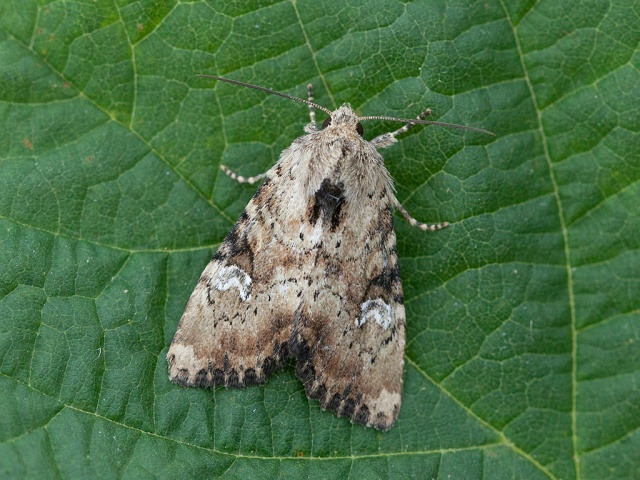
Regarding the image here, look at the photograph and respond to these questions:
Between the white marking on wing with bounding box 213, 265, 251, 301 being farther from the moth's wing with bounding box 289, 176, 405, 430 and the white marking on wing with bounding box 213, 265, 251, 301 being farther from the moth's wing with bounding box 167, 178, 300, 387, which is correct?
the moth's wing with bounding box 289, 176, 405, 430

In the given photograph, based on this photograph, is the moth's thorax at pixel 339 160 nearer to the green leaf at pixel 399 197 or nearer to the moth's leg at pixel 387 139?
the moth's leg at pixel 387 139

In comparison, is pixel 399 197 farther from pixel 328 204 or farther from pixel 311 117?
pixel 311 117

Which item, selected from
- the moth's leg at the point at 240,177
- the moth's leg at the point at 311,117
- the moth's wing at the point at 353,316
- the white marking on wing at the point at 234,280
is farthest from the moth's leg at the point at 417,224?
the white marking on wing at the point at 234,280

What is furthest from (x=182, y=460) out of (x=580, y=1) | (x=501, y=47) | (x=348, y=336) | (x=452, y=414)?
(x=580, y=1)

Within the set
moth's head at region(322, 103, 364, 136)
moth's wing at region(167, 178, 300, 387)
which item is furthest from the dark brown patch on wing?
moth's head at region(322, 103, 364, 136)

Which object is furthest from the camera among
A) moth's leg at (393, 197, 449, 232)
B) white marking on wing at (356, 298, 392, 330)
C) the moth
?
moth's leg at (393, 197, 449, 232)

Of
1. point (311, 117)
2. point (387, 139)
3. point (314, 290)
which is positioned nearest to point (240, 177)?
point (311, 117)
